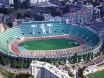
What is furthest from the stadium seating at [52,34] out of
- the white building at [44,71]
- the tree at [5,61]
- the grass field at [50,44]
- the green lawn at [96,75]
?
the white building at [44,71]

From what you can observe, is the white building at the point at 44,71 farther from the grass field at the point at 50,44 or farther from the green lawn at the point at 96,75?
the grass field at the point at 50,44

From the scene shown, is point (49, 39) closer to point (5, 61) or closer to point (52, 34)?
point (52, 34)

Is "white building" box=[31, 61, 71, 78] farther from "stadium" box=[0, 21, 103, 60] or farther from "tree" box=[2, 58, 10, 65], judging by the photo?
"tree" box=[2, 58, 10, 65]

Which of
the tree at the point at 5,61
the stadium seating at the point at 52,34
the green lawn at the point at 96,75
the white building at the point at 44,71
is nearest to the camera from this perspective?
the white building at the point at 44,71

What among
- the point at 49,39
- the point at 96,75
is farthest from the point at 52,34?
the point at 96,75

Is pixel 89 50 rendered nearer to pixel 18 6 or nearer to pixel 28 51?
pixel 28 51

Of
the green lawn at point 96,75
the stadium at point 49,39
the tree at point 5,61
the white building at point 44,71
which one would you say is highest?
the white building at point 44,71

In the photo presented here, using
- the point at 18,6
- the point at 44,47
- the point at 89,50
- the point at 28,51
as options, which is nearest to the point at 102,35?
the point at 89,50
